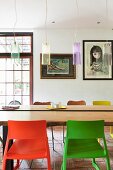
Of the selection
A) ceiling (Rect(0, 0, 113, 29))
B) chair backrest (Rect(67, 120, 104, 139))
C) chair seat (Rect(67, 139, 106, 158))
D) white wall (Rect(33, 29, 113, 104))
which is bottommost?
chair seat (Rect(67, 139, 106, 158))

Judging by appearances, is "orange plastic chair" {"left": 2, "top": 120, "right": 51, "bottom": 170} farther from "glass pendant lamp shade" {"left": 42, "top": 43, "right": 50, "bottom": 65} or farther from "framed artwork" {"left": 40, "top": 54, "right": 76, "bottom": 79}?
"framed artwork" {"left": 40, "top": 54, "right": 76, "bottom": 79}

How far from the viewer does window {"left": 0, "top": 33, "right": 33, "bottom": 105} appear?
5918mm

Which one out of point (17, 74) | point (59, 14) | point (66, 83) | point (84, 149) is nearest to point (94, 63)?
point (66, 83)

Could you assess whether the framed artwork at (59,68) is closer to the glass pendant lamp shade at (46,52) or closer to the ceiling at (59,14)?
the ceiling at (59,14)

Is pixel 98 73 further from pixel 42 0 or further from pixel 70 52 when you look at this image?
pixel 42 0

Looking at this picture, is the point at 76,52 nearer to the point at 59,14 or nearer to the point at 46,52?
the point at 46,52

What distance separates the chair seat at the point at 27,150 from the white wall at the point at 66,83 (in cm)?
328

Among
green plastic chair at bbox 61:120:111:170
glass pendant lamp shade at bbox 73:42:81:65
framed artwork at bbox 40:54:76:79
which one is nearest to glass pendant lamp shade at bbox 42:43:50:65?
glass pendant lamp shade at bbox 73:42:81:65

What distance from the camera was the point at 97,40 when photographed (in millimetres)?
5754

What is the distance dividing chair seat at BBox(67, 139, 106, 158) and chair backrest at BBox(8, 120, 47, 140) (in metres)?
0.41

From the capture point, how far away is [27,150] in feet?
7.37

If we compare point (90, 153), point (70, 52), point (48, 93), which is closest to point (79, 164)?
point (90, 153)

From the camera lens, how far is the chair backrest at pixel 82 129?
2.08 m

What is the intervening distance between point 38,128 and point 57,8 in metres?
3.20
